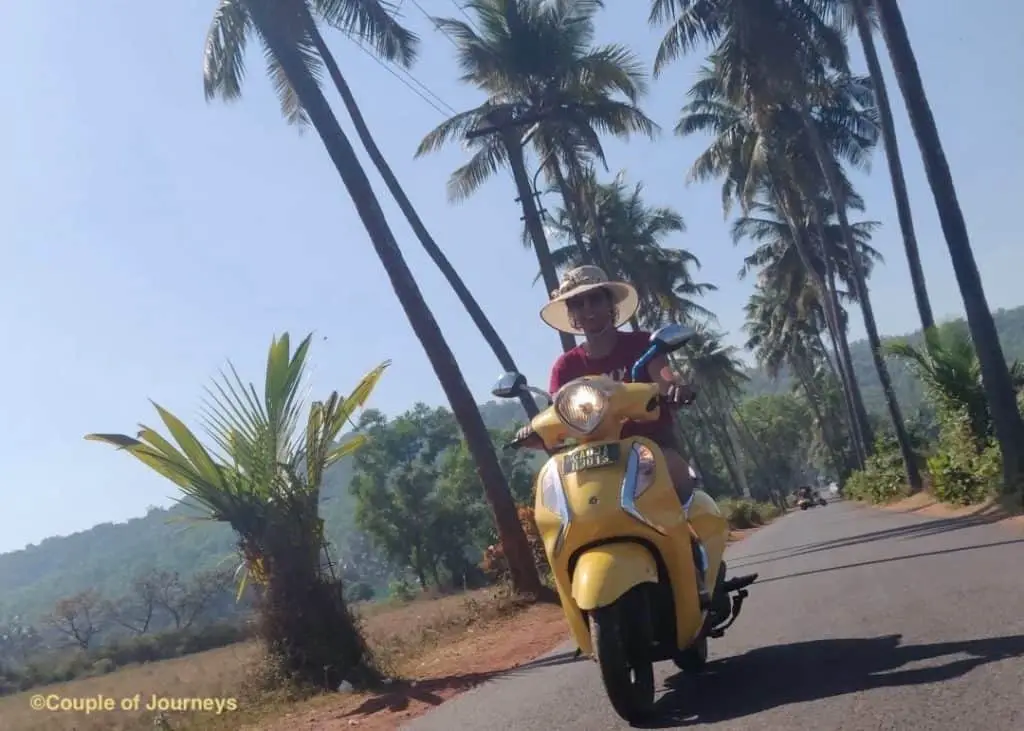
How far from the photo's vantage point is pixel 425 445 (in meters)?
53.9

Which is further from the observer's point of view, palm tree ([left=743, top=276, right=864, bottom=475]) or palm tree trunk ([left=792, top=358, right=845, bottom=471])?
palm tree trunk ([left=792, top=358, right=845, bottom=471])

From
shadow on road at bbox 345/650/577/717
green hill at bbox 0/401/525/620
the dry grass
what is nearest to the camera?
shadow on road at bbox 345/650/577/717

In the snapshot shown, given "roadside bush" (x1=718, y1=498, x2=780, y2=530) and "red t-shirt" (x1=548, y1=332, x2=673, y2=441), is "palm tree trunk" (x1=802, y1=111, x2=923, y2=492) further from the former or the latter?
"red t-shirt" (x1=548, y1=332, x2=673, y2=441)

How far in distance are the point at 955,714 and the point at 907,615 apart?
7.77 feet

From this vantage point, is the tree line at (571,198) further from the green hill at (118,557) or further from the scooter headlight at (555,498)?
the green hill at (118,557)

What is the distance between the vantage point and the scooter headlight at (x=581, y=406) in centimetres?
464

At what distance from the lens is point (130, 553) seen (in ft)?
385

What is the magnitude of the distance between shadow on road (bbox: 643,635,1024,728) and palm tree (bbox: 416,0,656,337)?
17.6 meters

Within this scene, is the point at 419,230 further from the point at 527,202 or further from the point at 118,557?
the point at 118,557

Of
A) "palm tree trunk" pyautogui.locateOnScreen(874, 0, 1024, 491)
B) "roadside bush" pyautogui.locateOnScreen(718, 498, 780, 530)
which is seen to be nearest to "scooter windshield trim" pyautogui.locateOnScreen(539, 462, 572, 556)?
"palm tree trunk" pyautogui.locateOnScreen(874, 0, 1024, 491)

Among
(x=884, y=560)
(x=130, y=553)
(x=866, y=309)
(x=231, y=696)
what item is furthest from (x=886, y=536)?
(x=130, y=553)

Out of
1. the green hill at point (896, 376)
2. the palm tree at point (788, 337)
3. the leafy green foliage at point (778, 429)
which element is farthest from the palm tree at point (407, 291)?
the green hill at point (896, 376)

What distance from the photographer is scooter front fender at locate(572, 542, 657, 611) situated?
415 centimetres

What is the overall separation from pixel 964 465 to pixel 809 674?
13.4 m
